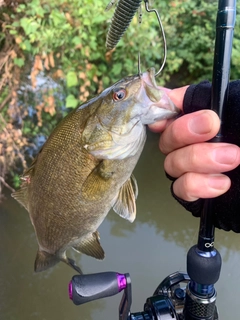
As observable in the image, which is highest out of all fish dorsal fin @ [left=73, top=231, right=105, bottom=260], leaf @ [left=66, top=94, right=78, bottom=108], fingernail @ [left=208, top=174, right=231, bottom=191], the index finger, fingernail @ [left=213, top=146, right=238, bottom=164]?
the index finger

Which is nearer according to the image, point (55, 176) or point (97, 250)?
point (55, 176)

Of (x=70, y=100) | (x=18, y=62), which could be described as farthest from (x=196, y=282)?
(x=70, y=100)

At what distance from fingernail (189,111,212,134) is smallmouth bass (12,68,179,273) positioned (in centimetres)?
9

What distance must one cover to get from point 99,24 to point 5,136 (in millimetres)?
1243

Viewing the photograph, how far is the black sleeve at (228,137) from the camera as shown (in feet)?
2.83

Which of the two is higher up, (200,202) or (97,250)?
(200,202)

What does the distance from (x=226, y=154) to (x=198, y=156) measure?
6cm

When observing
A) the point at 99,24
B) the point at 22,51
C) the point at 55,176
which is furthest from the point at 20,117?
the point at 55,176

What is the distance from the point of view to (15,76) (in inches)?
111

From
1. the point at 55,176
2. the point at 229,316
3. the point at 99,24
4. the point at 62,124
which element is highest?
the point at 99,24

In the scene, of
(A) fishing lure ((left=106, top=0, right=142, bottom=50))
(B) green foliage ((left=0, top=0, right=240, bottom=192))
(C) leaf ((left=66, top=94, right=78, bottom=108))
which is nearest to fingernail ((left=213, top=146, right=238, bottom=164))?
(A) fishing lure ((left=106, top=0, right=142, bottom=50))

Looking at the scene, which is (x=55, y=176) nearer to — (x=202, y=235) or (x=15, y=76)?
(x=202, y=235)

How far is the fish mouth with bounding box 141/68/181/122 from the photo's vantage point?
2.86ft

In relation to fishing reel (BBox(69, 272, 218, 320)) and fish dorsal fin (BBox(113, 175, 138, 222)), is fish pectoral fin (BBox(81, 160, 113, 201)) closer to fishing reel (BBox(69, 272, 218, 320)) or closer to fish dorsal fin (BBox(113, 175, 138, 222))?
fish dorsal fin (BBox(113, 175, 138, 222))
